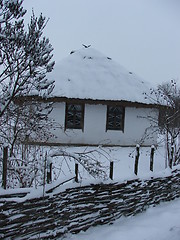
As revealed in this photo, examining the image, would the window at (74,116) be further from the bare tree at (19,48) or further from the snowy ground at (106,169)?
the bare tree at (19,48)

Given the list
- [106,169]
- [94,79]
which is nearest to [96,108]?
[94,79]

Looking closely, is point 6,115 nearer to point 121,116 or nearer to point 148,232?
point 148,232

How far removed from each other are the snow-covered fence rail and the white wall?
786 cm

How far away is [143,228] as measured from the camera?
390cm

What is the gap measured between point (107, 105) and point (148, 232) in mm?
9736

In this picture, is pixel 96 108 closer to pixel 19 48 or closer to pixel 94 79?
pixel 94 79

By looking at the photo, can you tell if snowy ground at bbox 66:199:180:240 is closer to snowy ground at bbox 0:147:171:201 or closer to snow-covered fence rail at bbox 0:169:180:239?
snow-covered fence rail at bbox 0:169:180:239

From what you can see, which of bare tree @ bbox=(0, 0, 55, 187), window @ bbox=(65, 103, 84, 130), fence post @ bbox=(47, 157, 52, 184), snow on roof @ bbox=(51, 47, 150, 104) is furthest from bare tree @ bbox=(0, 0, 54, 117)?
window @ bbox=(65, 103, 84, 130)

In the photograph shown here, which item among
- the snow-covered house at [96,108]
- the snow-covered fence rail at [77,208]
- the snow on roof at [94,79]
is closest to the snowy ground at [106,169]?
the snow-covered fence rail at [77,208]

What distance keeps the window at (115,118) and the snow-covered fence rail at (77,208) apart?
8.61 meters

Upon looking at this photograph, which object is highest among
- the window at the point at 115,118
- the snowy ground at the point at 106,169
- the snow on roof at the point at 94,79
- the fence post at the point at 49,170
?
the snow on roof at the point at 94,79

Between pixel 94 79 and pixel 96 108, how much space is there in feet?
5.84

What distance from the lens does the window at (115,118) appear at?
13422mm

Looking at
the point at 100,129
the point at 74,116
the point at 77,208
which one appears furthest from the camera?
the point at 100,129
